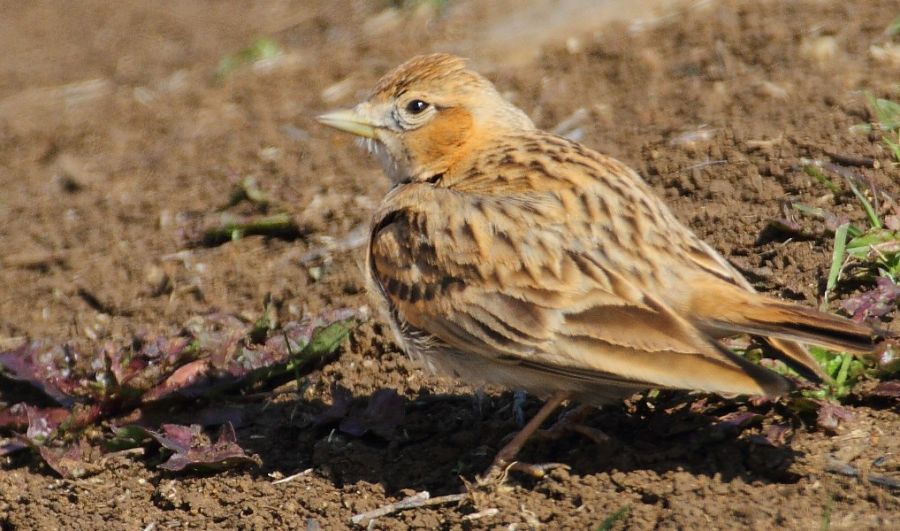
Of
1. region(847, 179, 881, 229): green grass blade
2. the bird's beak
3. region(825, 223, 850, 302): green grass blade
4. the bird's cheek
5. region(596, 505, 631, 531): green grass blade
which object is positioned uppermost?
the bird's beak

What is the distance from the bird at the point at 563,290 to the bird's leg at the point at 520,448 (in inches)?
0.4

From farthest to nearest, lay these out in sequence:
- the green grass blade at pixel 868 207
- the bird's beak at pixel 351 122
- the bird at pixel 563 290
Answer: the bird's beak at pixel 351 122 < the green grass blade at pixel 868 207 < the bird at pixel 563 290

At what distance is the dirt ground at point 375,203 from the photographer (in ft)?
16.1

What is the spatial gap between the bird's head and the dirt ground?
89 centimetres

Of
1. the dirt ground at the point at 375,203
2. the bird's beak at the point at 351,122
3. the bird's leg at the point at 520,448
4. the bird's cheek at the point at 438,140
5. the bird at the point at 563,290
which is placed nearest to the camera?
the bird at the point at 563,290

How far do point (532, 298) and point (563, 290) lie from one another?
0.40ft

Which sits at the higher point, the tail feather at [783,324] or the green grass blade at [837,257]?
the tail feather at [783,324]

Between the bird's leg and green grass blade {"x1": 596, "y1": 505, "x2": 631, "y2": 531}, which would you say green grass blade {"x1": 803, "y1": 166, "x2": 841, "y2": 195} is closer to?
the bird's leg

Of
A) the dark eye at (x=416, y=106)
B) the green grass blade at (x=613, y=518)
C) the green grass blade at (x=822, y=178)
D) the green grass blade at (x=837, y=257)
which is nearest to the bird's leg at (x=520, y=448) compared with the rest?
the green grass blade at (x=613, y=518)

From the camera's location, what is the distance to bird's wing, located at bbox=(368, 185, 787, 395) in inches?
177

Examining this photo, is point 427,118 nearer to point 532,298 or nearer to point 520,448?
point 532,298

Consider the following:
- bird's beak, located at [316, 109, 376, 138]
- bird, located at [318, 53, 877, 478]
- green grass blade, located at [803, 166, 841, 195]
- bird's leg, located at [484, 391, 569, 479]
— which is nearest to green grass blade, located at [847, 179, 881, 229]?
green grass blade, located at [803, 166, 841, 195]

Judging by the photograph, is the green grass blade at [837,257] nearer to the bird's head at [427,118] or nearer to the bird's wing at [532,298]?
the bird's wing at [532,298]

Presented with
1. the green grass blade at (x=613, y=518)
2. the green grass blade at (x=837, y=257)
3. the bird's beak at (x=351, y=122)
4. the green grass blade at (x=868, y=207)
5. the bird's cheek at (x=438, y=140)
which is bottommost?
the green grass blade at (x=613, y=518)
